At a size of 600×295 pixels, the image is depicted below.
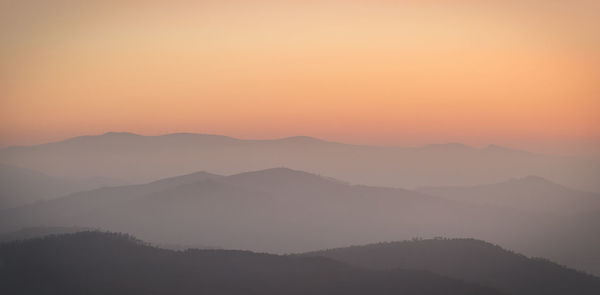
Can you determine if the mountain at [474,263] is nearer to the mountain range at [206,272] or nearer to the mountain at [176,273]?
the mountain range at [206,272]

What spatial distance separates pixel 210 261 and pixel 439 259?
3950 centimetres

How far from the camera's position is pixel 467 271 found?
10650cm

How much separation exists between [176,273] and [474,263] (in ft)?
166

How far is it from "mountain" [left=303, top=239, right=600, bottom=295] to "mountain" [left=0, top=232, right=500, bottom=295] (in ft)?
40.9

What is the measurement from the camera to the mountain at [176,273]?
80.2 metres

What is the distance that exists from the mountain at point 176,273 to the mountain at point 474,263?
12.5 m

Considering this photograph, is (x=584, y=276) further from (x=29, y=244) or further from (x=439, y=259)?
(x=29, y=244)

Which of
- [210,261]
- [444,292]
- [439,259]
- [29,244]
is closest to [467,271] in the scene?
[439,259]

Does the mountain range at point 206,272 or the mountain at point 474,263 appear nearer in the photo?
the mountain range at point 206,272

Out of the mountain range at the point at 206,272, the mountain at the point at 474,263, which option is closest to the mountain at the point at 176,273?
the mountain range at the point at 206,272

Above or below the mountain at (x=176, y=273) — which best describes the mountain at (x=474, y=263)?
above

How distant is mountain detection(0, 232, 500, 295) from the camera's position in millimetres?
80250

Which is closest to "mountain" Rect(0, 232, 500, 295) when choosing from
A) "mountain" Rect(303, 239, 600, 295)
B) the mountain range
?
the mountain range

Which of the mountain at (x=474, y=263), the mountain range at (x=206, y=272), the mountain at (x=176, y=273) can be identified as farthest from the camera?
the mountain at (x=474, y=263)
